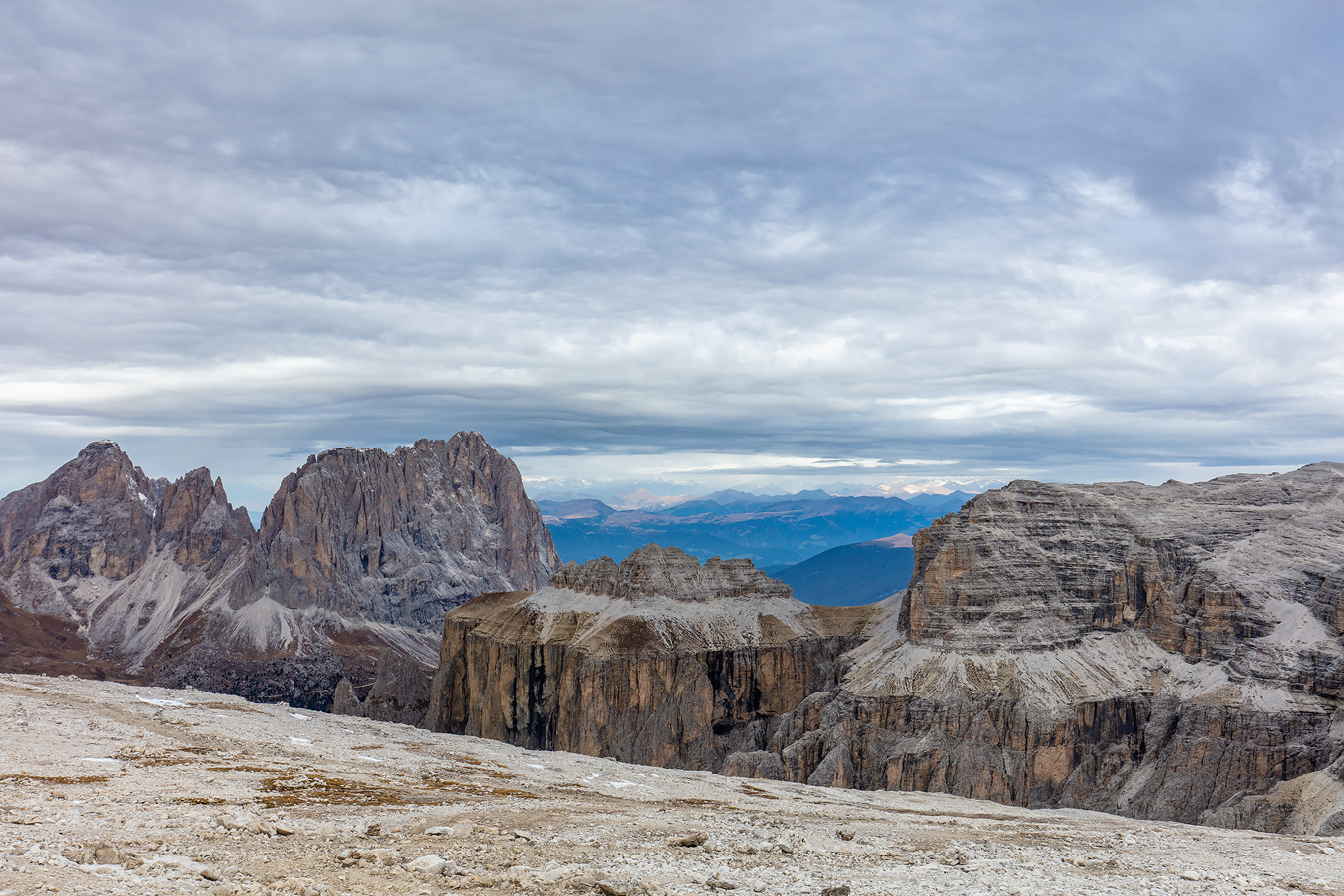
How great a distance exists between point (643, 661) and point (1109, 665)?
67851 mm

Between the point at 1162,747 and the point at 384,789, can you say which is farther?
the point at 1162,747

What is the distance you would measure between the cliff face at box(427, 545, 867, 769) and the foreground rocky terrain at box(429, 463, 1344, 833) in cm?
42

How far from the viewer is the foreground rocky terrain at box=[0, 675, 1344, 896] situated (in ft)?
73.9

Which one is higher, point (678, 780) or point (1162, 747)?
point (678, 780)

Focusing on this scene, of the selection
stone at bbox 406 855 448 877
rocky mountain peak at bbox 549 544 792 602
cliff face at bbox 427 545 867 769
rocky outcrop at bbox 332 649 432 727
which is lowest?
rocky outcrop at bbox 332 649 432 727

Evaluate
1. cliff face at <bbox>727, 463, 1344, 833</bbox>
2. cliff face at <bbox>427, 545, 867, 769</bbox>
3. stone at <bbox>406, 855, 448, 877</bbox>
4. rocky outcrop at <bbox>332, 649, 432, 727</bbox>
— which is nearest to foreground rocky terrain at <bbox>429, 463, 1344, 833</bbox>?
cliff face at <bbox>727, 463, 1344, 833</bbox>

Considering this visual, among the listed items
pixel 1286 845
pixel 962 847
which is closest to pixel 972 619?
pixel 1286 845

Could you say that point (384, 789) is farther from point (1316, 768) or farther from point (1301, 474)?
point (1301, 474)

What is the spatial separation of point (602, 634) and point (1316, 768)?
312 feet

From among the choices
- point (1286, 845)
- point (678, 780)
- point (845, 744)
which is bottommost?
point (845, 744)

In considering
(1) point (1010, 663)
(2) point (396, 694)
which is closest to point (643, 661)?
(1) point (1010, 663)

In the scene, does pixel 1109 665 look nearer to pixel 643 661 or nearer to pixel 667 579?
pixel 643 661

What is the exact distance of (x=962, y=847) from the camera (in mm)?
33750

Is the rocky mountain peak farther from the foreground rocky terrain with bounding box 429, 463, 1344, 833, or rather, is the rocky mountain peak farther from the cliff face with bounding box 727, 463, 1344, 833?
the cliff face with bounding box 727, 463, 1344, 833
